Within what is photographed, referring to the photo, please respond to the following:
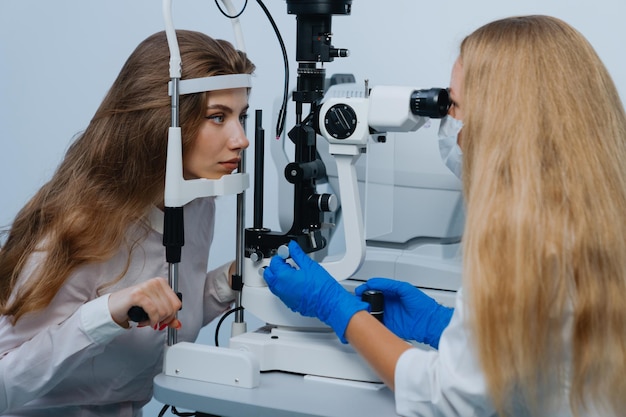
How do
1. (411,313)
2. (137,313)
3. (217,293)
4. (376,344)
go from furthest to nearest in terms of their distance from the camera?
(217,293), (411,313), (137,313), (376,344)

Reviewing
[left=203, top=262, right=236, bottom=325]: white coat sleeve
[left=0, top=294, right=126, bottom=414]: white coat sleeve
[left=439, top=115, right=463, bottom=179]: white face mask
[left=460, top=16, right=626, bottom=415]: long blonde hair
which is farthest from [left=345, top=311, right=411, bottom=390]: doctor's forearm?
[left=203, top=262, right=236, bottom=325]: white coat sleeve

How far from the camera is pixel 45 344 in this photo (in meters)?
1.51

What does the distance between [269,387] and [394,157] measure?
0.69 m

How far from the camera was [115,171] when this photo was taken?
1.63 m

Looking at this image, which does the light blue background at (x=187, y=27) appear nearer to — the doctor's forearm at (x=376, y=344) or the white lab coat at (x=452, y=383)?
the doctor's forearm at (x=376, y=344)

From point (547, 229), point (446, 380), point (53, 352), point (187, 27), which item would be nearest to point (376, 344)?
point (446, 380)

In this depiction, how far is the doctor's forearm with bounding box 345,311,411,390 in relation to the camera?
4.25 feet

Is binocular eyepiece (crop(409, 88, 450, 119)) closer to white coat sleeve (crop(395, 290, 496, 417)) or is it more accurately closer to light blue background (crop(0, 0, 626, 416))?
white coat sleeve (crop(395, 290, 496, 417))

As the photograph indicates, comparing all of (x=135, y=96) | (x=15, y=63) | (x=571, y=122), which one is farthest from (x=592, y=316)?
(x=15, y=63)

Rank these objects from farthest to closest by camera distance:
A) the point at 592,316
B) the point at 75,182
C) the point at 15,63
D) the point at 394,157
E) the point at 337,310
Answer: the point at 15,63 < the point at 394,157 < the point at 75,182 < the point at 337,310 < the point at 592,316

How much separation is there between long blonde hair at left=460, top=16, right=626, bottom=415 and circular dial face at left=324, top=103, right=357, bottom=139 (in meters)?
0.27

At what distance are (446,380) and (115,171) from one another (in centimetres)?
77

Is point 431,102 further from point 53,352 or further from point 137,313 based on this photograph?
point 53,352

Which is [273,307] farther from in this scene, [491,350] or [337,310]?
[491,350]
